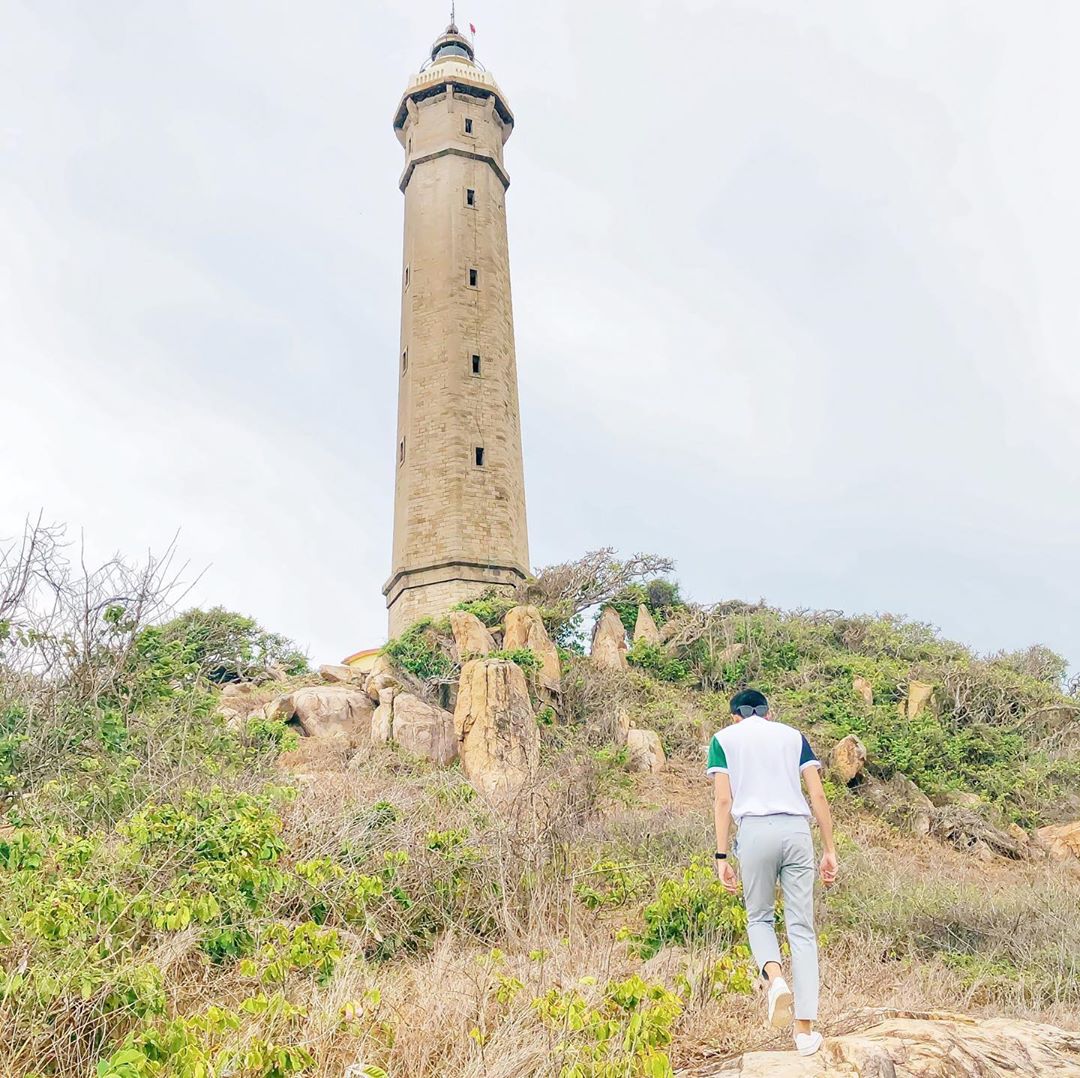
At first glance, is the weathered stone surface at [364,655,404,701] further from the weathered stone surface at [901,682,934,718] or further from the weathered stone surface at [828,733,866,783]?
the weathered stone surface at [901,682,934,718]

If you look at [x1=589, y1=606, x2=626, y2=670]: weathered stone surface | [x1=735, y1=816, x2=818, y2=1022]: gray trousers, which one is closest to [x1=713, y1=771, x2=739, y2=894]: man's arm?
[x1=735, y1=816, x2=818, y2=1022]: gray trousers

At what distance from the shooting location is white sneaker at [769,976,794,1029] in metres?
4.29

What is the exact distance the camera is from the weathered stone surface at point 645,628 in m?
22.0

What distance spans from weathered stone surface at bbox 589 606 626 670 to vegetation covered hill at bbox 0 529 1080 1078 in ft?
18.3

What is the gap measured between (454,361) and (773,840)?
2257 cm

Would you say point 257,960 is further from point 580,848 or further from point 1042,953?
point 1042,953

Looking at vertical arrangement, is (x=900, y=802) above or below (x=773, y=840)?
above

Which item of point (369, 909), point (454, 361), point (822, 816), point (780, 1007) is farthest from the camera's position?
point (454, 361)

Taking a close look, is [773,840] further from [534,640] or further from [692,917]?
[534,640]

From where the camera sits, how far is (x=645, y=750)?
16.7 metres

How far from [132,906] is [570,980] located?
7.02ft

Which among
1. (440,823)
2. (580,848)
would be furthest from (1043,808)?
(440,823)

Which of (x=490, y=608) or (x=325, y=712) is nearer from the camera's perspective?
(x=325, y=712)

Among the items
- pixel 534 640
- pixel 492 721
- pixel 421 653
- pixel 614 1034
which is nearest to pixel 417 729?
pixel 492 721
